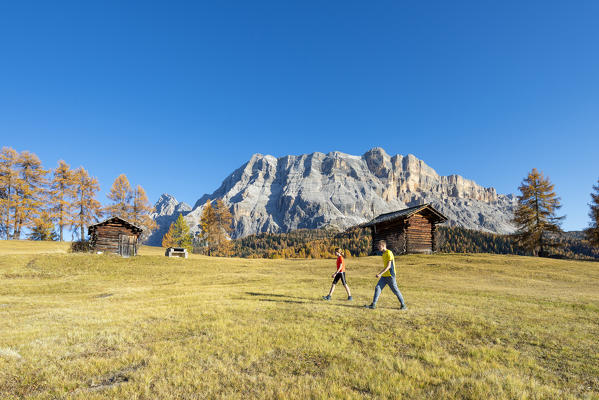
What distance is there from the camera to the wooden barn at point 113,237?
38.1 meters

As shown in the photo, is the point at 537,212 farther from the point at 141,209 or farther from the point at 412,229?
the point at 141,209

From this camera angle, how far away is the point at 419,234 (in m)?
41.1

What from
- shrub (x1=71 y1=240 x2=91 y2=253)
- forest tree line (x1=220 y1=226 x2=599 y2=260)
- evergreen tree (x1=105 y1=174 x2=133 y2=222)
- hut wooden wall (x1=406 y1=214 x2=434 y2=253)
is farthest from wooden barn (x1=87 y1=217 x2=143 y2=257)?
forest tree line (x1=220 y1=226 x2=599 y2=260)

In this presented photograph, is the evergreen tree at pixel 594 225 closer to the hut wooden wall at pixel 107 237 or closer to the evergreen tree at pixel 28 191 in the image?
the hut wooden wall at pixel 107 237

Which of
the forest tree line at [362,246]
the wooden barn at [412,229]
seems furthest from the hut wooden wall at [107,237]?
the forest tree line at [362,246]

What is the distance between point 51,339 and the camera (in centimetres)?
750

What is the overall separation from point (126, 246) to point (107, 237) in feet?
8.46

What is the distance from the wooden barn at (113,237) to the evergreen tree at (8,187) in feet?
59.4

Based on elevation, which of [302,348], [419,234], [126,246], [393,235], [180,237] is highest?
[419,234]

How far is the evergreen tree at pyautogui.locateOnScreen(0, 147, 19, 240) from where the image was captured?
4594 cm

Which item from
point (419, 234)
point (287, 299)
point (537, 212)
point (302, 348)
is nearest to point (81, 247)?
point (287, 299)

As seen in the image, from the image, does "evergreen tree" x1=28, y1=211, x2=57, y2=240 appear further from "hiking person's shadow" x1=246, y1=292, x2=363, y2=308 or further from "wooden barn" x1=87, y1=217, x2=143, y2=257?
"hiking person's shadow" x1=246, y1=292, x2=363, y2=308

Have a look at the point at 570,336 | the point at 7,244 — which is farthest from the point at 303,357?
the point at 7,244

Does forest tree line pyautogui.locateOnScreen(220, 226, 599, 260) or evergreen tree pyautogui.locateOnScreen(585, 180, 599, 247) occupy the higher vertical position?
evergreen tree pyautogui.locateOnScreen(585, 180, 599, 247)
